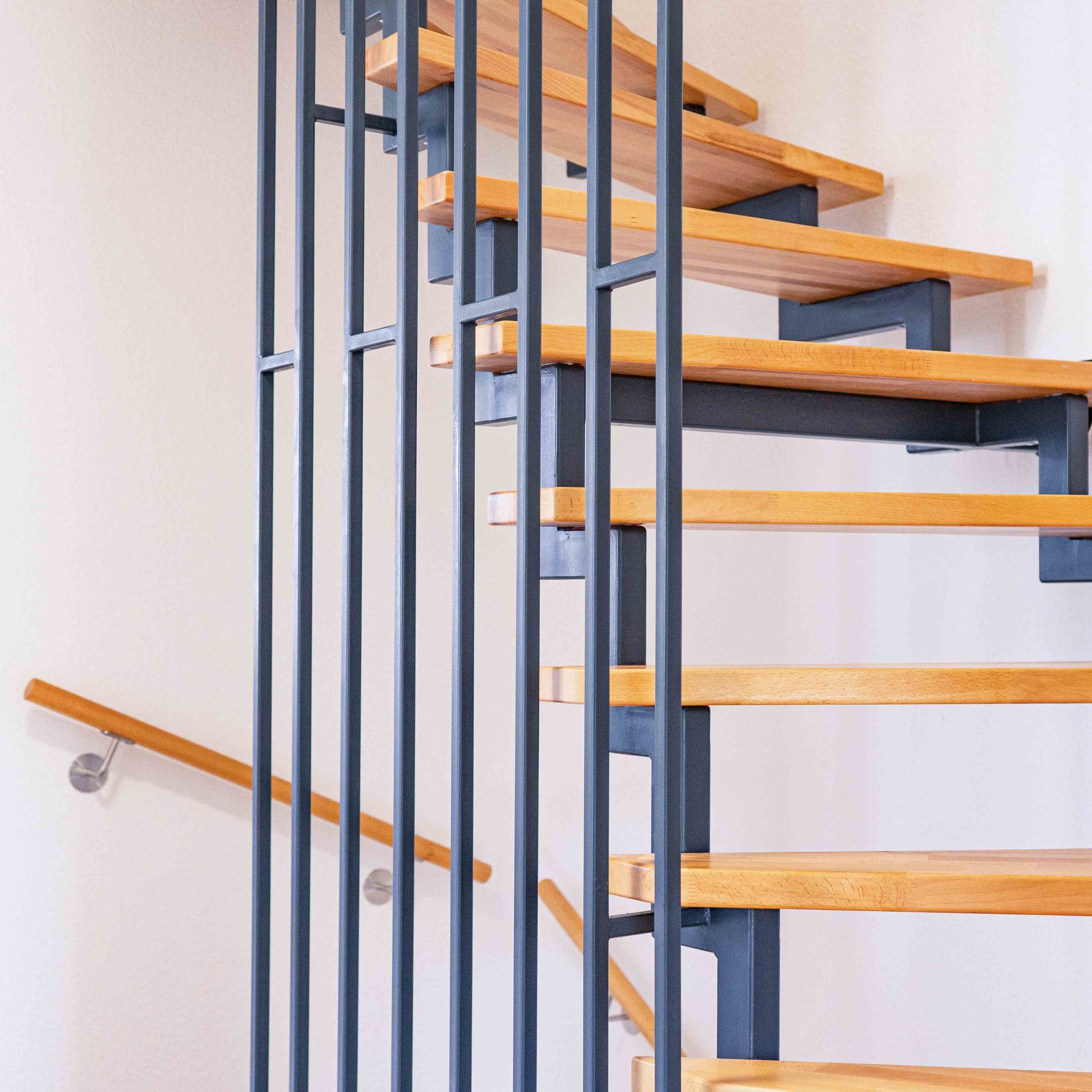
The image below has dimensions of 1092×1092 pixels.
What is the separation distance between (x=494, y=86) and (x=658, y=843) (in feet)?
3.41

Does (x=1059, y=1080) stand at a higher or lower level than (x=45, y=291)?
lower

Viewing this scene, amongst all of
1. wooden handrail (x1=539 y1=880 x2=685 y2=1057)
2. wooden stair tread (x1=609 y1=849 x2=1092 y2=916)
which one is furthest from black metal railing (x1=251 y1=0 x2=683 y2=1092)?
wooden handrail (x1=539 y1=880 x2=685 y2=1057)

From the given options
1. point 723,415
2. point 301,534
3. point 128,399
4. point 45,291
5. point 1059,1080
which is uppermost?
point 45,291

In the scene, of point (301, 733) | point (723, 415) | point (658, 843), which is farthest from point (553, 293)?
point (658, 843)

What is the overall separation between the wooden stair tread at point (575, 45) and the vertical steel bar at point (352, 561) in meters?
0.24

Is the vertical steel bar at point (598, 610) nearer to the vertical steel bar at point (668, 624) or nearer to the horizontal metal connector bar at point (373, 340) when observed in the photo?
Answer: the vertical steel bar at point (668, 624)

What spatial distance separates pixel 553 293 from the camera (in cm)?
292

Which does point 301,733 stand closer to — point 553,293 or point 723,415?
point 723,415

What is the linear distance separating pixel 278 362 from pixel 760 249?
2.16 ft

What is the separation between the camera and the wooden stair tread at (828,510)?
1386 mm

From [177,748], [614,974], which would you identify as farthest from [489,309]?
[614,974]

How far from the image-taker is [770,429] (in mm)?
1676

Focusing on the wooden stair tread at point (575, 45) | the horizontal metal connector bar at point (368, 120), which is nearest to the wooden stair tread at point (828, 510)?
the horizontal metal connector bar at point (368, 120)

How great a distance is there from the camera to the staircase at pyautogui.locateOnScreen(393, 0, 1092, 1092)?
1.26 metres
